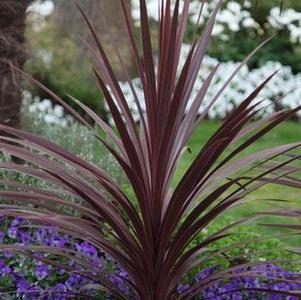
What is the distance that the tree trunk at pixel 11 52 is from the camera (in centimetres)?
465

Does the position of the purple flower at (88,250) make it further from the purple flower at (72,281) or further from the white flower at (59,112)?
the white flower at (59,112)

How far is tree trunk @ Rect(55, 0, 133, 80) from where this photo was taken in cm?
823

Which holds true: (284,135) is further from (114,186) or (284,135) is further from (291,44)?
(114,186)

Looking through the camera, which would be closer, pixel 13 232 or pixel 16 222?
pixel 13 232

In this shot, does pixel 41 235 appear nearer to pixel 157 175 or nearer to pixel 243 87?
pixel 157 175

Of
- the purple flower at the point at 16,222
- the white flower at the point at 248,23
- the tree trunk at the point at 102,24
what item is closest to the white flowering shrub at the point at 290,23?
the white flower at the point at 248,23

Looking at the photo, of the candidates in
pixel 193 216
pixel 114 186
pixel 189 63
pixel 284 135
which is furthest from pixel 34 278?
pixel 284 135

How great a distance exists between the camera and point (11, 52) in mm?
4652

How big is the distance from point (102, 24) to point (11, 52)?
3.83 meters

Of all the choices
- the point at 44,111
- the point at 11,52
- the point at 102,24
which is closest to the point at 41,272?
the point at 11,52

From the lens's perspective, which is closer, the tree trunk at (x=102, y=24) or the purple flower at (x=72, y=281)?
the purple flower at (x=72, y=281)

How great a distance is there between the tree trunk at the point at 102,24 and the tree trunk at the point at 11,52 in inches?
124

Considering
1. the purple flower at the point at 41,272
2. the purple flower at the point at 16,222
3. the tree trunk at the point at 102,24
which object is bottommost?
the purple flower at the point at 41,272

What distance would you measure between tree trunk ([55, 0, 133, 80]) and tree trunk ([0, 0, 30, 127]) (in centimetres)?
315
